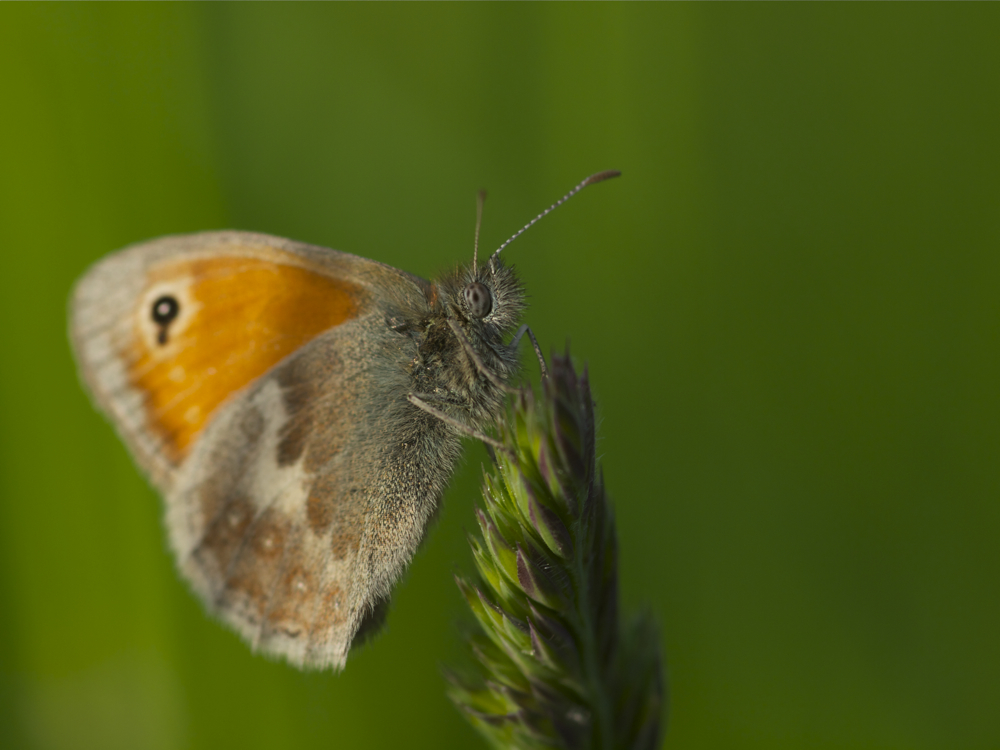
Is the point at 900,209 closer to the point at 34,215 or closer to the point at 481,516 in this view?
the point at 481,516

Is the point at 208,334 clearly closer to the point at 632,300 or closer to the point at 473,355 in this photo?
the point at 473,355

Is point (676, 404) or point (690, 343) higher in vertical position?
point (690, 343)

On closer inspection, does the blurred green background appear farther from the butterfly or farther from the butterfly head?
the butterfly head

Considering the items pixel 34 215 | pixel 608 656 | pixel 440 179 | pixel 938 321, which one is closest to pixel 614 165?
pixel 440 179

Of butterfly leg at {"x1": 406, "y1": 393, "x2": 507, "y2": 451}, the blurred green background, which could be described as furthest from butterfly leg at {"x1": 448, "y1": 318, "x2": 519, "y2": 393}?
the blurred green background

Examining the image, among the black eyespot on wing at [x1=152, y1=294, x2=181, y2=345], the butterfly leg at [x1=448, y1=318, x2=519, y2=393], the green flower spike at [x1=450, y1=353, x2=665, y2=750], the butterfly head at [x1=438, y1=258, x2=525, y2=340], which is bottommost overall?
the green flower spike at [x1=450, y1=353, x2=665, y2=750]

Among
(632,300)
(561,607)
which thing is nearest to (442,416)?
(561,607)
